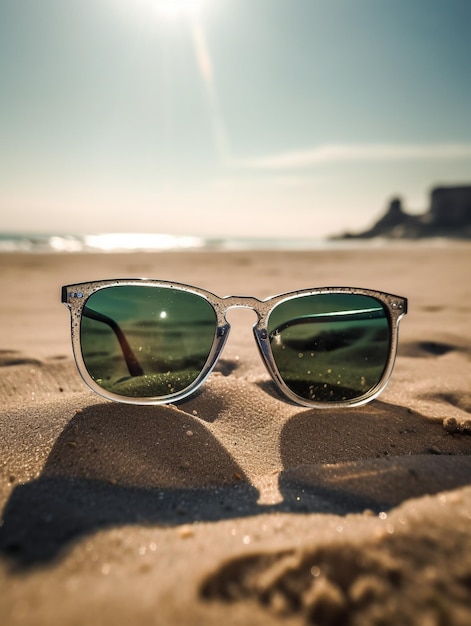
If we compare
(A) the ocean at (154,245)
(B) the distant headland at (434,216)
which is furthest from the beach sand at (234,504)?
(B) the distant headland at (434,216)

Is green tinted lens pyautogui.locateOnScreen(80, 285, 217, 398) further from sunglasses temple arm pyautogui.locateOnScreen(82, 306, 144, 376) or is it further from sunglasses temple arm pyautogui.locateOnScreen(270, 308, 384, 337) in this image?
sunglasses temple arm pyautogui.locateOnScreen(270, 308, 384, 337)

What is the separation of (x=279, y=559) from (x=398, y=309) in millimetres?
1316

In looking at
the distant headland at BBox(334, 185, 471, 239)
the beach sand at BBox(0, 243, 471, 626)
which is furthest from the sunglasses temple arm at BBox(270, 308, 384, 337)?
the distant headland at BBox(334, 185, 471, 239)

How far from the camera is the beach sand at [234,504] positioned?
2.13ft

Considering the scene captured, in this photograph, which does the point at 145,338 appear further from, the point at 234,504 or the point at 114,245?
the point at 114,245

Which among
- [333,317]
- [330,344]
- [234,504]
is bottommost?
[234,504]

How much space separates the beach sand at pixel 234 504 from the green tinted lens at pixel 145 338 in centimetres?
11

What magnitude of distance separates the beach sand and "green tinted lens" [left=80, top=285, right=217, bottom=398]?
0.35 ft

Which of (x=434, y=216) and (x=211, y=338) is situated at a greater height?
(x=434, y=216)

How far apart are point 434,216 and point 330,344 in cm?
6551

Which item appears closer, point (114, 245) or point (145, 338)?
point (145, 338)

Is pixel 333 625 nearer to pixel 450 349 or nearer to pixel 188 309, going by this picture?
pixel 188 309

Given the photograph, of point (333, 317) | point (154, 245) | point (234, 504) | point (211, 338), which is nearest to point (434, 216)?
point (154, 245)

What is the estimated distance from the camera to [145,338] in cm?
167
